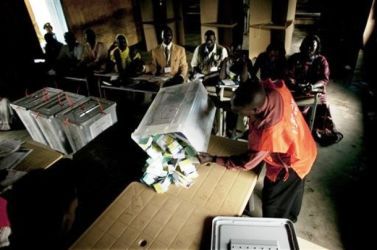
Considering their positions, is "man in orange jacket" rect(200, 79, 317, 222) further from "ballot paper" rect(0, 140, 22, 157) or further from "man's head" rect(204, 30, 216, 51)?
"man's head" rect(204, 30, 216, 51)

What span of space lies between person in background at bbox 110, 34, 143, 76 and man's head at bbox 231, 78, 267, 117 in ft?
11.7

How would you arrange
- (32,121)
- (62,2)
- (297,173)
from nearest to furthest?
(297,173)
(32,121)
(62,2)

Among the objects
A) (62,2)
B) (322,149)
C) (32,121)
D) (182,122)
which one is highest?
(62,2)

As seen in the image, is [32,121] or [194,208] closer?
[194,208]

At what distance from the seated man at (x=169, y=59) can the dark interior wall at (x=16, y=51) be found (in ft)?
9.13

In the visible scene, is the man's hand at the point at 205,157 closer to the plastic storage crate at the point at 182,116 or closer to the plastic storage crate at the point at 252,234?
the plastic storage crate at the point at 182,116

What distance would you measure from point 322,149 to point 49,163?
3555mm

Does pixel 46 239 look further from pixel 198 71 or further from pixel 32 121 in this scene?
pixel 198 71

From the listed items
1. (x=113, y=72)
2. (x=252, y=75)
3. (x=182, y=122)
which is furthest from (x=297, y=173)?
(x=113, y=72)

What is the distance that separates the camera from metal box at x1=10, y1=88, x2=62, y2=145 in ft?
12.3

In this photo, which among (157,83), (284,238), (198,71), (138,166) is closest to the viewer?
(284,238)

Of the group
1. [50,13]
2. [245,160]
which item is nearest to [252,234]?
[245,160]

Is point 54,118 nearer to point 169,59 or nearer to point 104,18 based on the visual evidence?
point 169,59

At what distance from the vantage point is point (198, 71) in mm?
5082
